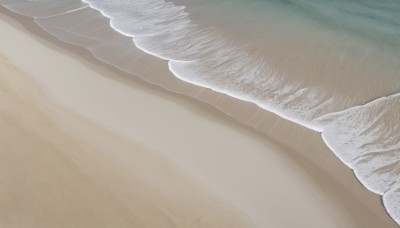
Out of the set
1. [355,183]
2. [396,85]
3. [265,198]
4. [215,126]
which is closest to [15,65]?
[215,126]

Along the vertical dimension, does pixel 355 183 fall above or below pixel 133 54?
below

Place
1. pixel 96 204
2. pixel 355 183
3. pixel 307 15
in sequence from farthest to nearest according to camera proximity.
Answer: pixel 307 15 < pixel 355 183 < pixel 96 204

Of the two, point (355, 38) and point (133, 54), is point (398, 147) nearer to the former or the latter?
point (355, 38)

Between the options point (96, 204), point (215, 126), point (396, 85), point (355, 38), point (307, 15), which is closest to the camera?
point (96, 204)

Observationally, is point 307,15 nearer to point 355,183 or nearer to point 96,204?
point 355,183

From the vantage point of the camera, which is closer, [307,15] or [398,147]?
[398,147]

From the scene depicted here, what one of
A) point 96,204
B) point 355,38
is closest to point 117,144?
point 96,204
